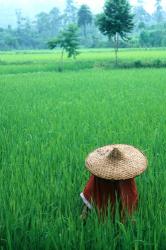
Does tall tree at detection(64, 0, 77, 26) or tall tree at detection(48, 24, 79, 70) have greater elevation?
tall tree at detection(64, 0, 77, 26)

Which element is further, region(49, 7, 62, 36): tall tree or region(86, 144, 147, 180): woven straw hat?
region(49, 7, 62, 36): tall tree

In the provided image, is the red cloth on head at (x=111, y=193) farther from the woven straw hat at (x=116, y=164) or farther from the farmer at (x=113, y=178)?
the woven straw hat at (x=116, y=164)

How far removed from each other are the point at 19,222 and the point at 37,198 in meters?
0.35

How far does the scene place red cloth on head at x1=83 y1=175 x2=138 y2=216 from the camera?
2.15 metres

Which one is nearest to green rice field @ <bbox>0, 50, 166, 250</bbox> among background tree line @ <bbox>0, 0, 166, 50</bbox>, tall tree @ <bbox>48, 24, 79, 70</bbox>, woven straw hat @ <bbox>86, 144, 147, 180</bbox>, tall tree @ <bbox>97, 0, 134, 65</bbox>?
woven straw hat @ <bbox>86, 144, 147, 180</bbox>

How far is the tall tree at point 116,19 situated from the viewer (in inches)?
869

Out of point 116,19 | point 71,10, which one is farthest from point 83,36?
point 71,10

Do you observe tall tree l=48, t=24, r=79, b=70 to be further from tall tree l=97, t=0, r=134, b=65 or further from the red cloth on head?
the red cloth on head

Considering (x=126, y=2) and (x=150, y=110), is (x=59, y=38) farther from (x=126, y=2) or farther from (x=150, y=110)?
(x=150, y=110)

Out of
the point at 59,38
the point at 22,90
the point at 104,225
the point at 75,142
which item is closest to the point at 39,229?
the point at 104,225

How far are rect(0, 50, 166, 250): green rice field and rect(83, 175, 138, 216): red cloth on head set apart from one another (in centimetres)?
8

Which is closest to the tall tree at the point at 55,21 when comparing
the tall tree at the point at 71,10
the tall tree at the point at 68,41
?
the tall tree at the point at 71,10

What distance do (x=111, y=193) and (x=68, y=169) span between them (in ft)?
3.49

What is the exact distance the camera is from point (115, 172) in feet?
6.70
